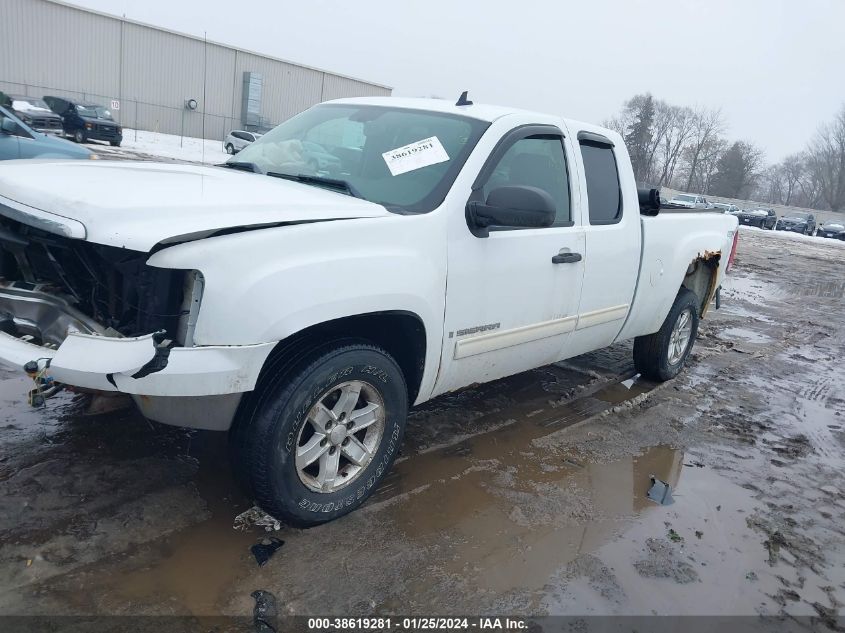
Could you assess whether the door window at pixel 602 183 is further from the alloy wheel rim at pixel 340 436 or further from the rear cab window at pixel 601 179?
the alloy wheel rim at pixel 340 436

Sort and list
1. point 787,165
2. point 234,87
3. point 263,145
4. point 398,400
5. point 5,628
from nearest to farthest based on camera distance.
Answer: point 5,628, point 398,400, point 263,145, point 234,87, point 787,165

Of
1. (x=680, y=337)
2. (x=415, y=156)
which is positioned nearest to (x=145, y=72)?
(x=680, y=337)

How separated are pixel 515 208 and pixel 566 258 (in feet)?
2.78

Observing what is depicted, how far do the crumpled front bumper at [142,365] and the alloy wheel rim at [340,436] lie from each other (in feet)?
1.49

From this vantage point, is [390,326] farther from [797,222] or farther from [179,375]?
[797,222]

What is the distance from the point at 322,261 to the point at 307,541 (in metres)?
1.26

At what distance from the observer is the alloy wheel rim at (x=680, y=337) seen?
5.66 m

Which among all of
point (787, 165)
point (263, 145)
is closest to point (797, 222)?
point (263, 145)

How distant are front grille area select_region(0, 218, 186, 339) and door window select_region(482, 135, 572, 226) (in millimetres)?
1868

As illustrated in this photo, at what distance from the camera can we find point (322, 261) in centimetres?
261

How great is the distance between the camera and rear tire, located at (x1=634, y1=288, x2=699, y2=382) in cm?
554

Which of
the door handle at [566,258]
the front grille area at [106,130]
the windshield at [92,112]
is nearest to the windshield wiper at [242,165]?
the door handle at [566,258]

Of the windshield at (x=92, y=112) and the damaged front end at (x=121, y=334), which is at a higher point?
the windshield at (x=92, y=112)

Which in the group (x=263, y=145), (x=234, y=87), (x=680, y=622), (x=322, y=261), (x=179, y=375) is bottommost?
(x=680, y=622)
